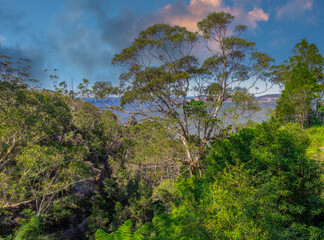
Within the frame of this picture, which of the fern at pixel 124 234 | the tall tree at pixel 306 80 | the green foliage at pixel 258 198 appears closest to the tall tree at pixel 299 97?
the tall tree at pixel 306 80

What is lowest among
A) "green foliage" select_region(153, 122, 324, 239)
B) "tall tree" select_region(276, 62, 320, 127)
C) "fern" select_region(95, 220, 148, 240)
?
"fern" select_region(95, 220, 148, 240)

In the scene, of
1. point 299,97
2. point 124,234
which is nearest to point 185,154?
point 124,234

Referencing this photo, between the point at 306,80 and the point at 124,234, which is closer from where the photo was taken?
the point at 124,234

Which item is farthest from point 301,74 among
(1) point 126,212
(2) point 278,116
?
(1) point 126,212

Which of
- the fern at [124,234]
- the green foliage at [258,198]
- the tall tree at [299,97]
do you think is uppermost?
the tall tree at [299,97]

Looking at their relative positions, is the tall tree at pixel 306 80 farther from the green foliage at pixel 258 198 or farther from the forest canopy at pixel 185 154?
the green foliage at pixel 258 198

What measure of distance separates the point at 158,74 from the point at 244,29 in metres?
7.54

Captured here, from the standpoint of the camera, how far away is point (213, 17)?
13.4 m

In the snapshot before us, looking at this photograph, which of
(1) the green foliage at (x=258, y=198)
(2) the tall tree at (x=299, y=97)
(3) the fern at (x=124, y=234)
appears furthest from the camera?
(2) the tall tree at (x=299, y=97)

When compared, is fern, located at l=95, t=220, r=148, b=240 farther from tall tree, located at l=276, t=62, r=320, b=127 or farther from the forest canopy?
tall tree, located at l=276, t=62, r=320, b=127

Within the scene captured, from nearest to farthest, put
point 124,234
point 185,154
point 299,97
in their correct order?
point 124,234, point 185,154, point 299,97

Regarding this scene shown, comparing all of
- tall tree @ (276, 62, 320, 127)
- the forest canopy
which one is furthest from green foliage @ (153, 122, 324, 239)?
tall tree @ (276, 62, 320, 127)

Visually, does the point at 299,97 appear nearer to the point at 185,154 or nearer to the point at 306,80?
the point at 306,80

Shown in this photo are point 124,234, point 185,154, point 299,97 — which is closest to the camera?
point 124,234
